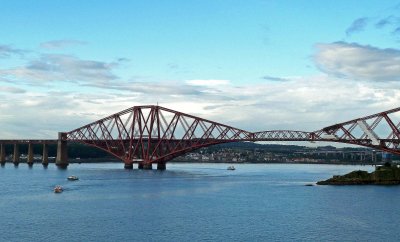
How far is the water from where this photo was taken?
177ft

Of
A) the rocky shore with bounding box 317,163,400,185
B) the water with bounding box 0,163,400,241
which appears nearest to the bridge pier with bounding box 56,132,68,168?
the water with bounding box 0,163,400,241

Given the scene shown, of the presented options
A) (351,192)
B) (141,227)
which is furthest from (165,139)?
(141,227)

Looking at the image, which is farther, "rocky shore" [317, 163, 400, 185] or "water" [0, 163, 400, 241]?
"rocky shore" [317, 163, 400, 185]

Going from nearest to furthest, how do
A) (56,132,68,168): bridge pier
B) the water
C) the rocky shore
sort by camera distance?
the water
the rocky shore
(56,132,68,168): bridge pier

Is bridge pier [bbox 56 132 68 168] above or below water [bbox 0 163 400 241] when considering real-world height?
above

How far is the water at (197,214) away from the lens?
54.0 metres

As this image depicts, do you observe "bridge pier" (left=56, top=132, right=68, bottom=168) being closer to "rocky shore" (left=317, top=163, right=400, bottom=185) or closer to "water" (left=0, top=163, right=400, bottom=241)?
"water" (left=0, top=163, right=400, bottom=241)

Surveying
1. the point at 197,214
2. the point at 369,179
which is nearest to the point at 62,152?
the point at 369,179

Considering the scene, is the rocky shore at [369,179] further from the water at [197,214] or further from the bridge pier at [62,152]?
the bridge pier at [62,152]

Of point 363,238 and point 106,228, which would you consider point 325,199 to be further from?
point 106,228

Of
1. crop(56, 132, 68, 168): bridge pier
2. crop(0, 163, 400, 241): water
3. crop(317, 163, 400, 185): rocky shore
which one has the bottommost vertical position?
crop(0, 163, 400, 241): water

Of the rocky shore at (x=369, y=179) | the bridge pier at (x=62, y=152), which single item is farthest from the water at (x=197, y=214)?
the bridge pier at (x=62, y=152)

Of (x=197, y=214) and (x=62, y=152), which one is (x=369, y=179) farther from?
(x=62, y=152)

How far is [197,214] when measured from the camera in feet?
221
